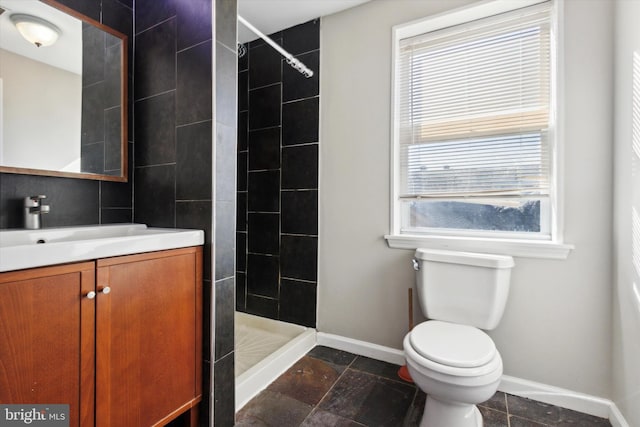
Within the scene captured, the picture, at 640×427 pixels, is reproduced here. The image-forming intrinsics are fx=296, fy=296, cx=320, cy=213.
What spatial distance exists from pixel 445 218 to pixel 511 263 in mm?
468

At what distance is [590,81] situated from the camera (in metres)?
1.47

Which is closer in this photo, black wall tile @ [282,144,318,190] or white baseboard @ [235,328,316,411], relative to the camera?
white baseboard @ [235,328,316,411]

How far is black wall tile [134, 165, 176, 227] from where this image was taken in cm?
147

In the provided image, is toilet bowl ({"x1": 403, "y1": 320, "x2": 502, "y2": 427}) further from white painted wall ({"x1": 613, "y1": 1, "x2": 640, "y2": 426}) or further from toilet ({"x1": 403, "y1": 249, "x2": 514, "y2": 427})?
white painted wall ({"x1": 613, "y1": 1, "x2": 640, "y2": 426})

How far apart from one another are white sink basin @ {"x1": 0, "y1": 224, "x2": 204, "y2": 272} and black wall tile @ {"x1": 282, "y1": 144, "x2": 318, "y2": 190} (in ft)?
3.42

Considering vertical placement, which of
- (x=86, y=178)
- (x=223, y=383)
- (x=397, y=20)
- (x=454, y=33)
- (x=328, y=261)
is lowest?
(x=223, y=383)

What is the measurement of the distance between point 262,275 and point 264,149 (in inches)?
40.3

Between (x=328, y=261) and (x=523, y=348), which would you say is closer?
(x=523, y=348)

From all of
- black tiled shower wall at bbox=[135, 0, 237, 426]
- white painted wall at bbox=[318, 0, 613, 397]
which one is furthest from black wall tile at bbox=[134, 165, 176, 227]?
white painted wall at bbox=[318, 0, 613, 397]

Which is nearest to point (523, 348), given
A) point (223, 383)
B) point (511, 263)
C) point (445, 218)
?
point (511, 263)

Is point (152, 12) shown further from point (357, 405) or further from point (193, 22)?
point (357, 405)

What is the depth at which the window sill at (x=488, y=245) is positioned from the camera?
60.0 inches

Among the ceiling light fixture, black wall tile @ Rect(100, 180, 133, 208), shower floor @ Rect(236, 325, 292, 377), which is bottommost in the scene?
shower floor @ Rect(236, 325, 292, 377)

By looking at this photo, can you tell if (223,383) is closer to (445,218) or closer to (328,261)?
(328,261)
